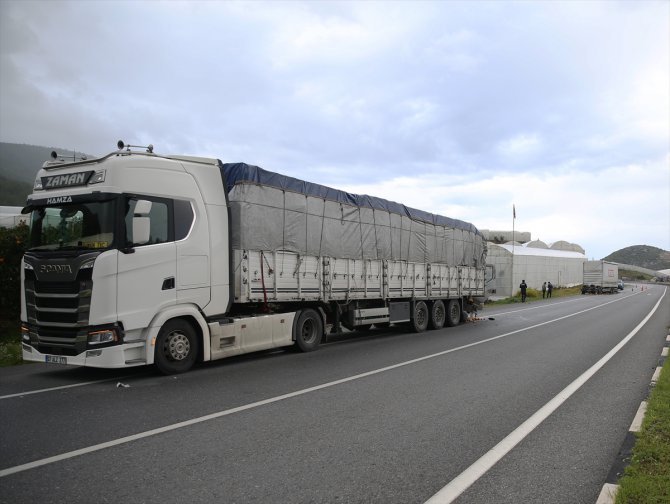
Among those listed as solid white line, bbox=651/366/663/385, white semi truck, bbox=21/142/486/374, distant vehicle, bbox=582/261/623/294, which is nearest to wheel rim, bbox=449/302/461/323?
white semi truck, bbox=21/142/486/374

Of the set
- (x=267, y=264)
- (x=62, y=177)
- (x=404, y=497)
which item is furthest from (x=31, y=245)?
(x=404, y=497)

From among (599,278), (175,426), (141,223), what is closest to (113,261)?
(141,223)

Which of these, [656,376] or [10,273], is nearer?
[656,376]

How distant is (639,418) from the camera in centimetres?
576

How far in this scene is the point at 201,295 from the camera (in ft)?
28.2

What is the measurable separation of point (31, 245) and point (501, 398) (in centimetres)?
737

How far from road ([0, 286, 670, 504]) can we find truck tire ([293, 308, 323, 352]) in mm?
1009

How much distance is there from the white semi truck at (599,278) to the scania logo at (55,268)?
184 ft

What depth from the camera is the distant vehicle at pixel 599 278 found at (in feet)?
178

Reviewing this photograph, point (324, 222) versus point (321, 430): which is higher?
point (324, 222)

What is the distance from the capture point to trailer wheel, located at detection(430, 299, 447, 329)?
1652cm

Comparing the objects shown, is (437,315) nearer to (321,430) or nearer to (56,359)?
(56,359)

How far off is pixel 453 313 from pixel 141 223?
12.6m

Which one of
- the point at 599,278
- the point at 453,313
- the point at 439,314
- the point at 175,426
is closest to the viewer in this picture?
the point at 175,426
